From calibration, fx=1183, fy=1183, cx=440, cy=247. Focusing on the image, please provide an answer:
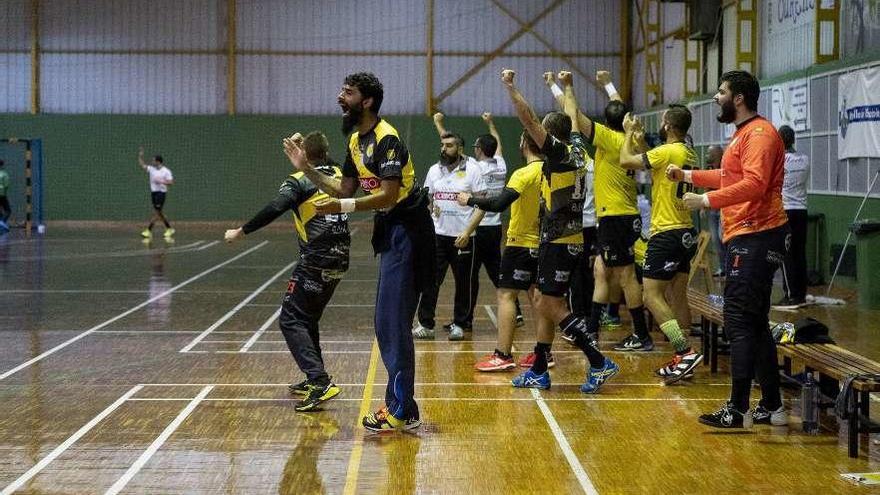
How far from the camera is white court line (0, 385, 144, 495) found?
6055mm

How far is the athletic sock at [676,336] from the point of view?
9188 mm

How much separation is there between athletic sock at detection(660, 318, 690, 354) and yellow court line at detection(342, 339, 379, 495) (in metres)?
2.34

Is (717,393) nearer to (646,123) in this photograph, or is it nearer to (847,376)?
(847,376)

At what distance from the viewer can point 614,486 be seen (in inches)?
240

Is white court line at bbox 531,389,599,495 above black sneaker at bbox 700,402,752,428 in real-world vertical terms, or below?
below

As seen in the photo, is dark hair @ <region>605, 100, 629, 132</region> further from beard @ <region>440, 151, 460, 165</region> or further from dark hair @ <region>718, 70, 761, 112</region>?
dark hair @ <region>718, 70, 761, 112</region>

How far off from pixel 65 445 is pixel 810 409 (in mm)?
4519

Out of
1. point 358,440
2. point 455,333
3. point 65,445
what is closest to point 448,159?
point 455,333

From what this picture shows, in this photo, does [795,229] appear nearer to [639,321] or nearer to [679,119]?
[639,321]

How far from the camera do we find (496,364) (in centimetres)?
967

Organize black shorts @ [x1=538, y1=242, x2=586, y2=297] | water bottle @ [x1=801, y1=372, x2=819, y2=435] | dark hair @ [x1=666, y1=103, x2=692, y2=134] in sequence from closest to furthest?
water bottle @ [x1=801, y1=372, x2=819, y2=435] < black shorts @ [x1=538, y1=242, x2=586, y2=297] < dark hair @ [x1=666, y1=103, x2=692, y2=134]

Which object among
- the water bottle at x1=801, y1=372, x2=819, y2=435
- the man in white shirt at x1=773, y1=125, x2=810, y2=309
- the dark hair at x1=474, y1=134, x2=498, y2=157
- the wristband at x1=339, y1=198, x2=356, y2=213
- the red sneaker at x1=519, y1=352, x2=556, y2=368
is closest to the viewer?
the wristband at x1=339, y1=198, x2=356, y2=213

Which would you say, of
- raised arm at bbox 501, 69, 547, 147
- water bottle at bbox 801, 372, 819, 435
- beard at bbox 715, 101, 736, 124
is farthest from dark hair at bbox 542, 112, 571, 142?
water bottle at bbox 801, 372, 819, 435

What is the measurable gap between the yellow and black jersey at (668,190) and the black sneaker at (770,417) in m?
2.20
